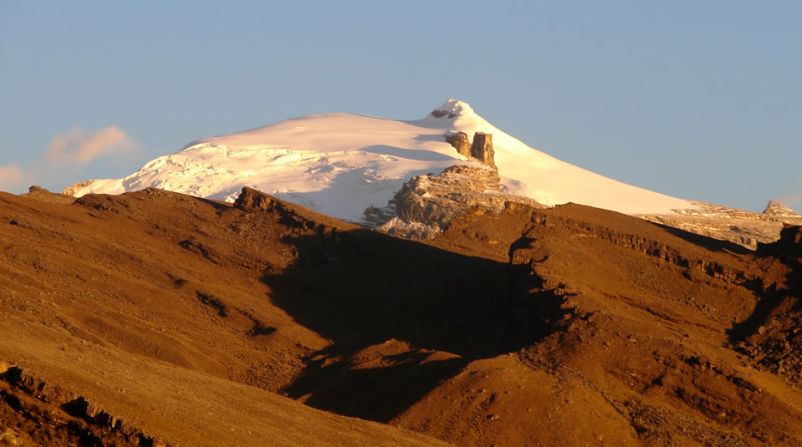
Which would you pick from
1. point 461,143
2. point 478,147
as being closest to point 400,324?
point 478,147

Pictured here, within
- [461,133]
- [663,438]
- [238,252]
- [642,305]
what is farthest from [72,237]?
[461,133]

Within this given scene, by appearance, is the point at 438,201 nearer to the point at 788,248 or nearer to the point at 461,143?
the point at 461,143

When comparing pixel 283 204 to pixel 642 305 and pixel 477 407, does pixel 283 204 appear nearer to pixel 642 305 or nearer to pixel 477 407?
pixel 642 305

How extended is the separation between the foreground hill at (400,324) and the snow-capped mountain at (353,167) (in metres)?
24.9

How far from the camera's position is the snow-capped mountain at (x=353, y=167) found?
113 metres

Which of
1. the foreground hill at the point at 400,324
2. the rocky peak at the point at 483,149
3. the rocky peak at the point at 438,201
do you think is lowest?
the foreground hill at the point at 400,324

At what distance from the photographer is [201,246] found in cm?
7775

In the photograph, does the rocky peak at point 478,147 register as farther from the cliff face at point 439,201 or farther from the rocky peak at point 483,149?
the cliff face at point 439,201

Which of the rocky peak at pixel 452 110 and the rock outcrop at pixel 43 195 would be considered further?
the rocky peak at pixel 452 110

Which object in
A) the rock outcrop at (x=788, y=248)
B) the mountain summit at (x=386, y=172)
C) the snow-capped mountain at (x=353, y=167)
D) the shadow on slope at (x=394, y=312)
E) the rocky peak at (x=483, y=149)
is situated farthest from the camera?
the rocky peak at (x=483, y=149)

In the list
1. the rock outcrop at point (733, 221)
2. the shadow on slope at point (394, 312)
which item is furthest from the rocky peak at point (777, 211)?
the shadow on slope at point (394, 312)

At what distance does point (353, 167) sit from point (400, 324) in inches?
1804

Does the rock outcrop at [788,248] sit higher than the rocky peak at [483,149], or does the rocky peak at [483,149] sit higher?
the rocky peak at [483,149]

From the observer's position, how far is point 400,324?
2827 inches
